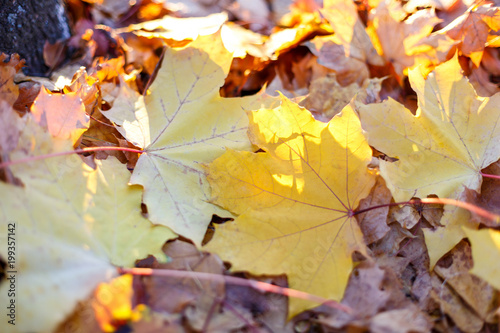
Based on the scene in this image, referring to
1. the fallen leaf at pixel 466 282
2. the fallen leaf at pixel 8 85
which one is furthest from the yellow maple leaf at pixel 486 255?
the fallen leaf at pixel 8 85

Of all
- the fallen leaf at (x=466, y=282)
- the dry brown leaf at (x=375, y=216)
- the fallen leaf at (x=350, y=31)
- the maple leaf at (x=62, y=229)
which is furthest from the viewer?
the fallen leaf at (x=350, y=31)

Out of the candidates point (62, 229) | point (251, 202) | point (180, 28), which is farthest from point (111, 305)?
point (180, 28)

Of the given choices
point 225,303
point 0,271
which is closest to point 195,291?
point 225,303

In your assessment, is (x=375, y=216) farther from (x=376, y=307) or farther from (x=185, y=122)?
(x=185, y=122)

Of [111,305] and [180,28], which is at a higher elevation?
[180,28]

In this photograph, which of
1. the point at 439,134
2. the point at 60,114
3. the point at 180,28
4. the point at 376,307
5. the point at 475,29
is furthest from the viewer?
the point at 180,28

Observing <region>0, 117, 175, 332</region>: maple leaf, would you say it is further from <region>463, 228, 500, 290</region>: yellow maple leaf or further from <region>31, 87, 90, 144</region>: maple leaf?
<region>463, 228, 500, 290</region>: yellow maple leaf

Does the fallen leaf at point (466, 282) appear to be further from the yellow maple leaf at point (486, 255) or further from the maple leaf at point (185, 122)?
the maple leaf at point (185, 122)
